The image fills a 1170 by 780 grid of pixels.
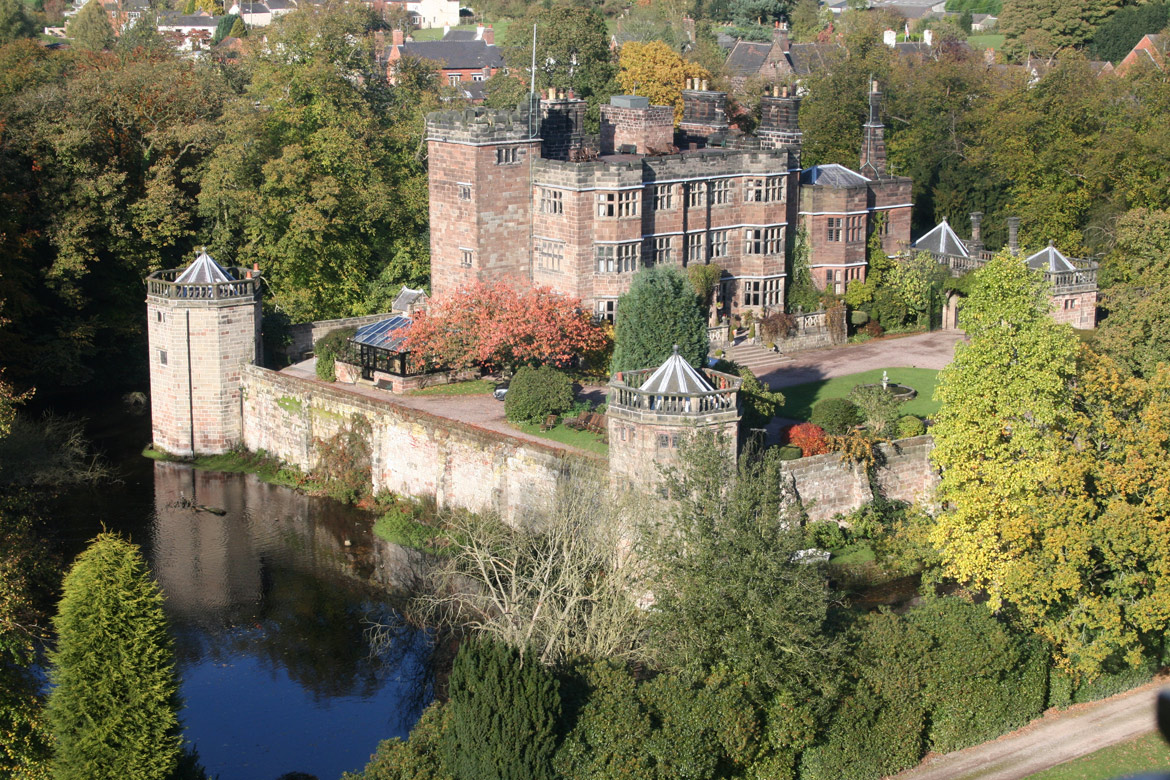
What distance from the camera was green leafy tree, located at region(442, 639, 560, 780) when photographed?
2569 centimetres

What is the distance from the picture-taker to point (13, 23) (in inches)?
3659

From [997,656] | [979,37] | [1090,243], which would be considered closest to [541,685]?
[997,656]

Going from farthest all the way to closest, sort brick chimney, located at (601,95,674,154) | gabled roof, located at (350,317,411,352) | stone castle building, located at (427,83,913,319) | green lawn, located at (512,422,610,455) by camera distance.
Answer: brick chimney, located at (601,95,674,154) → stone castle building, located at (427,83,913,319) → gabled roof, located at (350,317,411,352) → green lawn, located at (512,422,610,455)

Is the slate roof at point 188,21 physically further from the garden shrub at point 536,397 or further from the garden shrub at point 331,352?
the garden shrub at point 536,397

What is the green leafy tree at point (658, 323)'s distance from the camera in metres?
40.4

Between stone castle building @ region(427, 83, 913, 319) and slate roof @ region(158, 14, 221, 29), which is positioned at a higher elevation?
slate roof @ region(158, 14, 221, 29)

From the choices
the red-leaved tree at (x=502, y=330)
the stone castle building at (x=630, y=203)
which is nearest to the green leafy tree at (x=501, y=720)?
the red-leaved tree at (x=502, y=330)

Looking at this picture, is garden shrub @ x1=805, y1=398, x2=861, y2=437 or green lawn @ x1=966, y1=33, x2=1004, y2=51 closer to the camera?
garden shrub @ x1=805, y1=398, x2=861, y2=437

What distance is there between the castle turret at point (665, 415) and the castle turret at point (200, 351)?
683 inches

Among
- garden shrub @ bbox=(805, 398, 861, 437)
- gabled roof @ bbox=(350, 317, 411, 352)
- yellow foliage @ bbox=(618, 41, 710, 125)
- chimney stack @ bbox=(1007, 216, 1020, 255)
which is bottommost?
garden shrub @ bbox=(805, 398, 861, 437)

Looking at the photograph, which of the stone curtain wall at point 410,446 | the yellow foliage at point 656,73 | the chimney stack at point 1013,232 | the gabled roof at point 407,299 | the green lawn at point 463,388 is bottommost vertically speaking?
the stone curtain wall at point 410,446

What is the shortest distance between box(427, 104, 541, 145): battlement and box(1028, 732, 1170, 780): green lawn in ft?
93.9

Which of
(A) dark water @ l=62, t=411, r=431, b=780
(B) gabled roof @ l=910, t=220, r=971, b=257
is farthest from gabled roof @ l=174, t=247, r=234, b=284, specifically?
(B) gabled roof @ l=910, t=220, r=971, b=257

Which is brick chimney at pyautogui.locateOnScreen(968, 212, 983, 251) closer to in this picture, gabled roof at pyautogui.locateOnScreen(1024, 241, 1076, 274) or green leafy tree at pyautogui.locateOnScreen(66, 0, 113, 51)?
gabled roof at pyautogui.locateOnScreen(1024, 241, 1076, 274)
